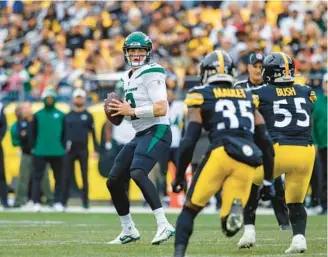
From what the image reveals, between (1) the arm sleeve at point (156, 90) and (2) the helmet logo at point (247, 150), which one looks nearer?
(2) the helmet logo at point (247, 150)

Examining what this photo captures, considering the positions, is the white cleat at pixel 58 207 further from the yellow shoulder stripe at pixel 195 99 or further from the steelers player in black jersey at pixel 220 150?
the yellow shoulder stripe at pixel 195 99

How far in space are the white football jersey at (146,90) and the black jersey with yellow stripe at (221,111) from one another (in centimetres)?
187

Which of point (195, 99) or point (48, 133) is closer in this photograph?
point (195, 99)

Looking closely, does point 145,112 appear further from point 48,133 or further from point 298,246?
point 48,133

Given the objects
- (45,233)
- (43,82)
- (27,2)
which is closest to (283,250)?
(45,233)

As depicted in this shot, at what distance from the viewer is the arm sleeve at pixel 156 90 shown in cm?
926

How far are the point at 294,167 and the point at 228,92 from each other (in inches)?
54.0

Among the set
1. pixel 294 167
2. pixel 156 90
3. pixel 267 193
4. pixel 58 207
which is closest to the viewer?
pixel 294 167

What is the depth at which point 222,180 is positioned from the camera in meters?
7.32

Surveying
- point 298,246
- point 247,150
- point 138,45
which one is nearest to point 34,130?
point 138,45

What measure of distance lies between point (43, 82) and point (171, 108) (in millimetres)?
3854

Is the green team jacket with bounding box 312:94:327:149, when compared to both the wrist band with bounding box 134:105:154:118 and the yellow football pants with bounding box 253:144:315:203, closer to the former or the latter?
the wrist band with bounding box 134:105:154:118

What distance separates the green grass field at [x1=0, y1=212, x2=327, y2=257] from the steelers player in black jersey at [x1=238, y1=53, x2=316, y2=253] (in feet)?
1.04

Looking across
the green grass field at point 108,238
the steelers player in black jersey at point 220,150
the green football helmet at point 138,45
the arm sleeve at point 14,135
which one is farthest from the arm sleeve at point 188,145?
the arm sleeve at point 14,135
